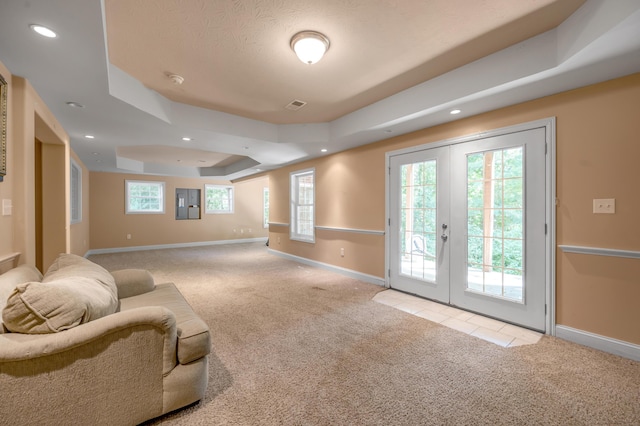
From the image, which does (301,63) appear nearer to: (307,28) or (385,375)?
(307,28)

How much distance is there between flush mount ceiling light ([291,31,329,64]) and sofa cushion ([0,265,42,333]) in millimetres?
2446

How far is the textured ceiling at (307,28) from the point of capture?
1.86 metres

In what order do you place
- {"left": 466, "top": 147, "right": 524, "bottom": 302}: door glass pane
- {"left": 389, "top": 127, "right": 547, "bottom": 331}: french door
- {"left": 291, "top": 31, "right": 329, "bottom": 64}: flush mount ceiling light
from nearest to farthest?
1. {"left": 291, "top": 31, "right": 329, "bottom": 64}: flush mount ceiling light
2. {"left": 389, "top": 127, "right": 547, "bottom": 331}: french door
3. {"left": 466, "top": 147, "right": 524, "bottom": 302}: door glass pane

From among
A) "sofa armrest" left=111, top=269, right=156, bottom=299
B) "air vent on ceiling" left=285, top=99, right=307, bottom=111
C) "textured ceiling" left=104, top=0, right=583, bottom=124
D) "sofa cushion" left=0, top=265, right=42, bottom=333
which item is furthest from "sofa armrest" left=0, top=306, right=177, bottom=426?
"air vent on ceiling" left=285, top=99, right=307, bottom=111

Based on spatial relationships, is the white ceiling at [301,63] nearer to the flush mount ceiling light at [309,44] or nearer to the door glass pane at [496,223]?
the flush mount ceiling light at [309,44]

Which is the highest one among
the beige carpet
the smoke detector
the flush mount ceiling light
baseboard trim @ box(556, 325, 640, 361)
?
the smoke detector

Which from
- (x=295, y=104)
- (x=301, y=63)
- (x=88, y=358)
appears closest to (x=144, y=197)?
(x=295, y=104)

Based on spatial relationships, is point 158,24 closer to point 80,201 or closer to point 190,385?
point 190,385

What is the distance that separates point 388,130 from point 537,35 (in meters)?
1.77

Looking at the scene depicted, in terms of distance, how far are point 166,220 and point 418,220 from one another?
7.69 metres

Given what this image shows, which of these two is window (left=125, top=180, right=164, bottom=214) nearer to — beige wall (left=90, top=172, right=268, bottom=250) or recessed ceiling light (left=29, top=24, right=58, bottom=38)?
beige wall (left=90, top=172, right=268, bottom=250)

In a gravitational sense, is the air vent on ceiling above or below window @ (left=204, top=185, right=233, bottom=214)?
above

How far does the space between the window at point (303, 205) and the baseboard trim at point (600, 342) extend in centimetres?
411

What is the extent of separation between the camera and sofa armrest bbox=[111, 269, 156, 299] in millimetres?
2415
